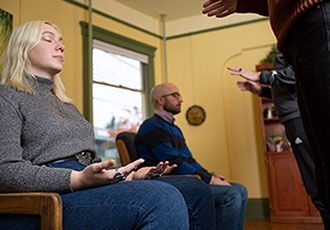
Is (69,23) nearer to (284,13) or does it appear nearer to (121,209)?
(121,209)

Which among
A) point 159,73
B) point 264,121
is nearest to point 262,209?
point 264,121

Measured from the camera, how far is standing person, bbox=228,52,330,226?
83.5 inches

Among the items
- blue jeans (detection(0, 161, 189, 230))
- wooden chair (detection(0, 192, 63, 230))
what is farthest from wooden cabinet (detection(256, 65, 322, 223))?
wooden chair (detection(0, 192, 63, 230))

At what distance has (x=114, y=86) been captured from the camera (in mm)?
4402

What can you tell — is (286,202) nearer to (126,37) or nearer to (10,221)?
(126,37)

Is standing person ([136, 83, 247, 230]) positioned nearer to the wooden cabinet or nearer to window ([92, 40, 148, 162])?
window ([92, 40, 148, 162])

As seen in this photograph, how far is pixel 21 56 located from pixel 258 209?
379cm

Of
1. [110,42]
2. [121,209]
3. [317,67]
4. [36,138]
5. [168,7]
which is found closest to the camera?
[317,67]

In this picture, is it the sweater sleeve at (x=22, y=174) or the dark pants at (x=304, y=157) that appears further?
the dark pants at (x=304, y=157)

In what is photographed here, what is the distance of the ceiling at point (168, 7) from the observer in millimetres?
4645

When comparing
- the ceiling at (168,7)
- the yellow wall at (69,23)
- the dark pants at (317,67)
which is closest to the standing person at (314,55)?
the dark pants at (317,67)

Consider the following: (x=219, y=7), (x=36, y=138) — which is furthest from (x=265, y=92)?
(x=36, y=138)

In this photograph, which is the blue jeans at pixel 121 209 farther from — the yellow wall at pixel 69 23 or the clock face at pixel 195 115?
the clock face at pixel 195 115

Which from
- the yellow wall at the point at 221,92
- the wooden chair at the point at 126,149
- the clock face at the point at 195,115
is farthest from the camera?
the clock face at the point at 195,115
